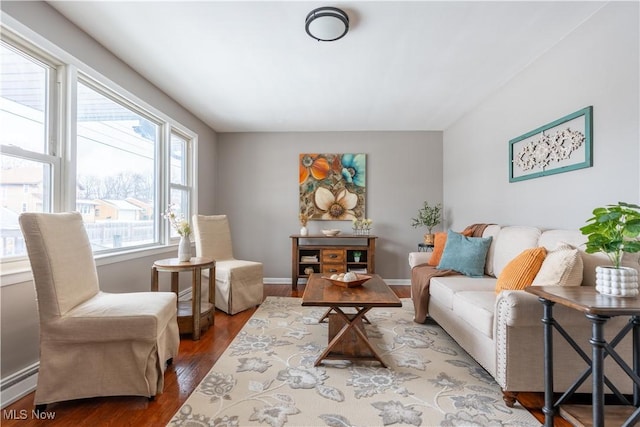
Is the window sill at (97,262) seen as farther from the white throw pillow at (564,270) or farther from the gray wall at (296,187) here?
the white throw pillow at (564,270)

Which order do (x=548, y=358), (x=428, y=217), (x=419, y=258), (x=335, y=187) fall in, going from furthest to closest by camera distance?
(x=335, y=187) → (x=428, y=217) → (x=419, y=258) → (x=548, y=358)

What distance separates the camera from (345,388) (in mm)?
1821

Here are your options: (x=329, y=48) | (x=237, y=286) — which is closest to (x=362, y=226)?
(x=237, y=286)

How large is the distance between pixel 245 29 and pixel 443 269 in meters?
2.70

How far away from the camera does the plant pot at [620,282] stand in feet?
4.39

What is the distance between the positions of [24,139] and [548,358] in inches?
129

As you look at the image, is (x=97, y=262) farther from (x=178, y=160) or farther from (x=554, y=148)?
(x=554, y=148)

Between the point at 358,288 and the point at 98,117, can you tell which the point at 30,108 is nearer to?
the point at 98,117

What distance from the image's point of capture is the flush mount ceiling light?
1942 millimetres

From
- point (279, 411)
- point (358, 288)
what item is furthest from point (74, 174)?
point (358, 288)

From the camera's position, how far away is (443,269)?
9.57 ft

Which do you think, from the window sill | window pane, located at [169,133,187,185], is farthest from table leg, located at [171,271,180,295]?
window pane, located at [169,133,187,185]

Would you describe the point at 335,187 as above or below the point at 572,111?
below

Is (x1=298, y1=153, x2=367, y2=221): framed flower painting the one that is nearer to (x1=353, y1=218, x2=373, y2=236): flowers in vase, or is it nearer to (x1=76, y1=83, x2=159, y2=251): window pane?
(x1=353, y1=218, x2=373, y2=236): flowers in vase
